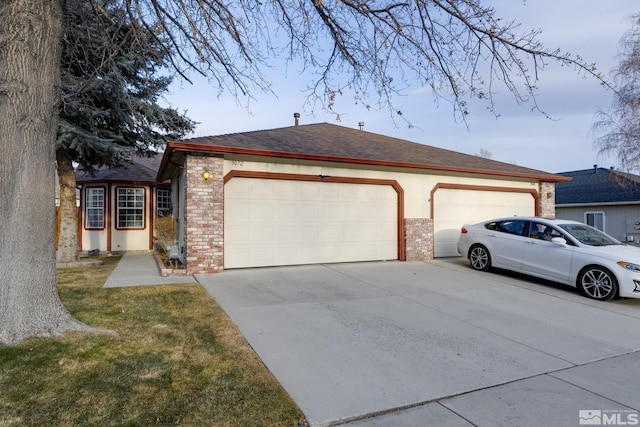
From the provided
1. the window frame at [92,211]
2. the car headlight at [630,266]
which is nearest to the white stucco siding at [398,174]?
the car headlight at [630,266]

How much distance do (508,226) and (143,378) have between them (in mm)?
8117

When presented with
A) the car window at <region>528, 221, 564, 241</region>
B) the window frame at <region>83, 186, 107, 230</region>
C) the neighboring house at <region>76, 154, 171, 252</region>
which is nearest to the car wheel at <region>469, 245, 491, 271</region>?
the car window at <region>528, 221, 564, 241</region>

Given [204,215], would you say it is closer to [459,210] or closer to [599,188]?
[459,210]

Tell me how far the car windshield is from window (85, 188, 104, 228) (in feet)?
48.0

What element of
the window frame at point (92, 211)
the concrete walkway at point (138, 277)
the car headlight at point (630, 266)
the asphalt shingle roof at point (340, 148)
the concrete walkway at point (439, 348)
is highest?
the asphalt shingle roof at point (340, 148)

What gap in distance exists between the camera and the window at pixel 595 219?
19.7m

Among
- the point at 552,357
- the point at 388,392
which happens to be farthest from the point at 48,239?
the point at 552,357

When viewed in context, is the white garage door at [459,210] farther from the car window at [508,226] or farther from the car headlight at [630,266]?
the car headlight at [630,266]

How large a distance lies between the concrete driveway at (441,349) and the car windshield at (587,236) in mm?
1064

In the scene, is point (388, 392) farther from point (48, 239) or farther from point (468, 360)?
point (48, 239)

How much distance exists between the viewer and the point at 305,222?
9617 millimetres

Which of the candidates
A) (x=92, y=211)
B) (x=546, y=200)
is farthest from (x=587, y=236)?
(x=92, y=211)

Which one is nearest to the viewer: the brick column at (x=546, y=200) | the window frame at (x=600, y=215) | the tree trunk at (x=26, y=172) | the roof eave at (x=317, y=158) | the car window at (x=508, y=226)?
the tree trunk at (x=26, y=172)

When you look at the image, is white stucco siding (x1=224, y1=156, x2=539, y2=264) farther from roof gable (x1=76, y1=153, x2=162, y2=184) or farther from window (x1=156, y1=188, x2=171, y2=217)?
window (x1=156, y1=188, x2=171, y2=217)
